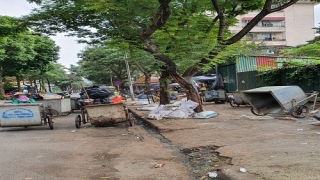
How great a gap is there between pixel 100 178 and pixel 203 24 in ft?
26.9

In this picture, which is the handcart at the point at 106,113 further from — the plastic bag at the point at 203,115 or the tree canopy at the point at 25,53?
the tree canopy at the point at 25,53

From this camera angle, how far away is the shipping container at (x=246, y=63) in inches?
774

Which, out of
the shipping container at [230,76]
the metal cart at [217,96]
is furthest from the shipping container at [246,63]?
the metal cart at [217,96]

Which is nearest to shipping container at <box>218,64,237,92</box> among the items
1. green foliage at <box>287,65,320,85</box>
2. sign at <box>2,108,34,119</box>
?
green foliage at <box>287,65,320,85</box>

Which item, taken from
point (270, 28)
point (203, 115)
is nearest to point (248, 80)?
point (203, 115)

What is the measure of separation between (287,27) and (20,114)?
150 ft

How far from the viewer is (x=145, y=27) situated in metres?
9.84

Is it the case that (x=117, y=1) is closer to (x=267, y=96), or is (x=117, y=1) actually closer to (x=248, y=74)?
(x=267, y=96)

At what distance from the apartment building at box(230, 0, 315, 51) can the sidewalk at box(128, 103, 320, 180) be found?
40486 mm

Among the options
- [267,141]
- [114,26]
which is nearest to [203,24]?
[114,26]

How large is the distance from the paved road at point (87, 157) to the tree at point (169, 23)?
3.50 m

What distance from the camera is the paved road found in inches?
172

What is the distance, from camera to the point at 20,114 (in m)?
9.35

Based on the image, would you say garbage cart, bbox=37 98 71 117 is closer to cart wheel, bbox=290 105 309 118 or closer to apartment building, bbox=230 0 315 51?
cart wheel, bbox=290 105 309 118
